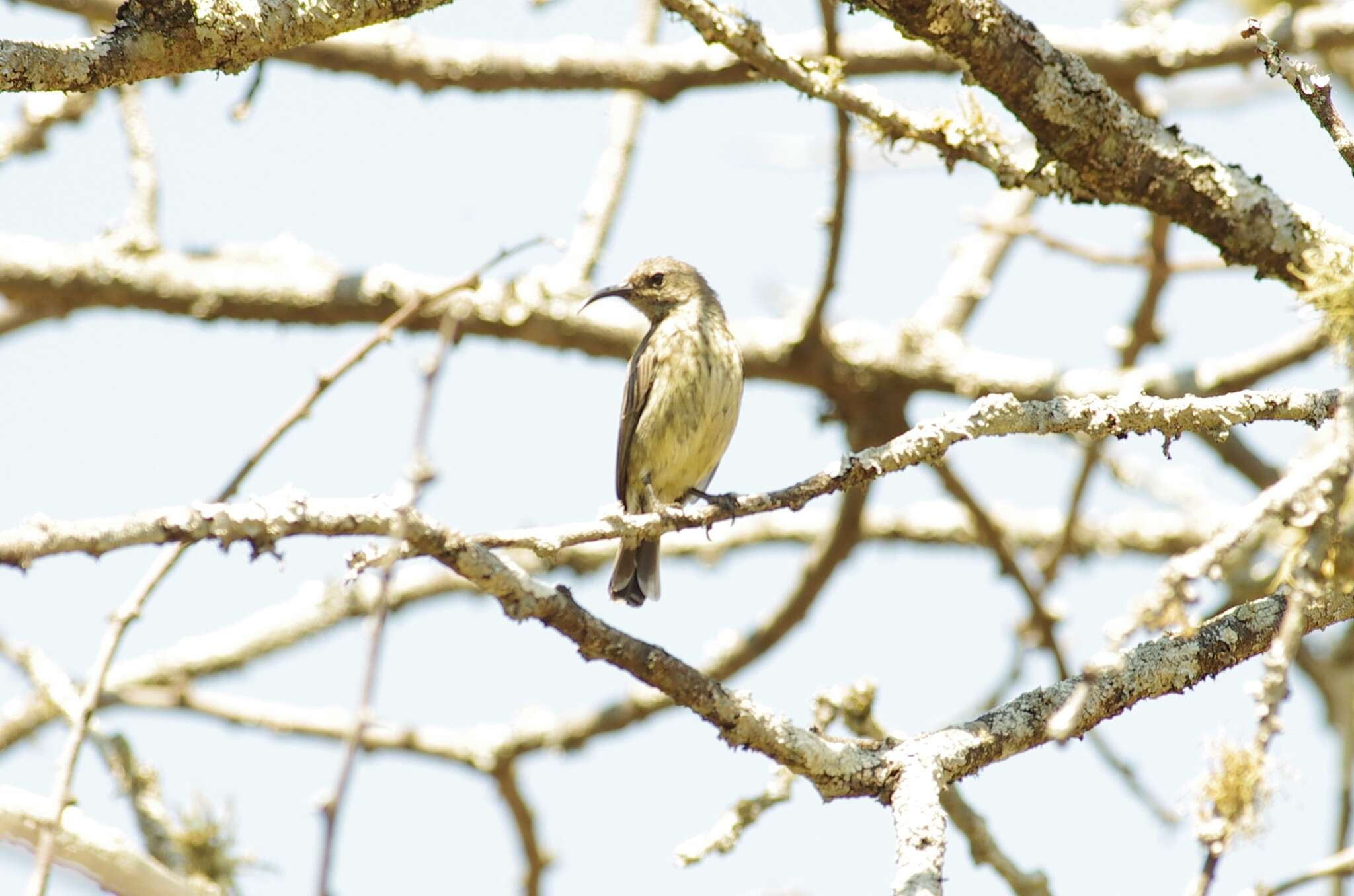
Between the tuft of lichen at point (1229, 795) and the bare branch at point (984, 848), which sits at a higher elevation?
the bare branch at point (984, 848)

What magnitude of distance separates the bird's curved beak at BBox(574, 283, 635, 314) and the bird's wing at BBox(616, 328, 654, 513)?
0.27 m

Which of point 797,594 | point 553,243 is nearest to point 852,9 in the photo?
point 553,243

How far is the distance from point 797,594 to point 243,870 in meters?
3.24

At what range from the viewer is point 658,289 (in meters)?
7.33

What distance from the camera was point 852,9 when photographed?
12.8ft

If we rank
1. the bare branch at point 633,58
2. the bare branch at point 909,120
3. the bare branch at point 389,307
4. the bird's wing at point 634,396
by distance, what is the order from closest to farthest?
1. the bare branch at point 909,120
2. the bare branch at point 633,58
3. the bare branch at point 389,307
4. the bird's wing at point 634,396

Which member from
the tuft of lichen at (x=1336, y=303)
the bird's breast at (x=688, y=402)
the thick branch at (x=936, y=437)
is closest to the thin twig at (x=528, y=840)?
the bird's breast at (x=688, y=402)

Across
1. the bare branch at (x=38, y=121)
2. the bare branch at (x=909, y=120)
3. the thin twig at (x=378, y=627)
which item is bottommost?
the thin twig at (x=378, y=627)

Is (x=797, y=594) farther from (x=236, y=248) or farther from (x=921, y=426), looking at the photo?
(x=921, y=426)

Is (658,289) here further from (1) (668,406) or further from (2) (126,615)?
(2) (126,615)

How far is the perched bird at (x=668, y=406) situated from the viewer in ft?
21.8

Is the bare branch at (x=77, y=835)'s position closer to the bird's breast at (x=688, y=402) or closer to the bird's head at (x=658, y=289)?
the bird's breast at (x=688, y=402)

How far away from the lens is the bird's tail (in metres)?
7.08

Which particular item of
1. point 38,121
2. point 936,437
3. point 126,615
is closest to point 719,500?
point 936,437
